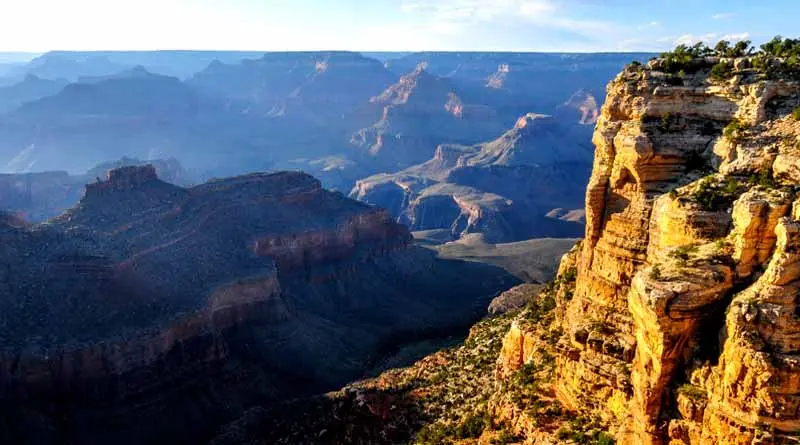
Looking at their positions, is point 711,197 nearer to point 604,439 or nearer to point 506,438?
point 604,439

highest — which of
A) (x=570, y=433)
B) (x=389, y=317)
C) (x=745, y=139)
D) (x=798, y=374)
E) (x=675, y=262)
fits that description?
(x=745, y=139)

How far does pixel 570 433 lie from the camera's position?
26172 mm

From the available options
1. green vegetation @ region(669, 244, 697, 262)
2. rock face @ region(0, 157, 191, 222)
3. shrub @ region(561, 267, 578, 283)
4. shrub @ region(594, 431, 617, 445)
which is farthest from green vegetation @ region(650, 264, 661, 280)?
rock face @ region(0, 157, 191, 222)

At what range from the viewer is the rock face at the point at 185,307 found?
62031 millimetres

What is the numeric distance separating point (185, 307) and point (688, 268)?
58.3 m

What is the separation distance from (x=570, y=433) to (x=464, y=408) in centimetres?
1341

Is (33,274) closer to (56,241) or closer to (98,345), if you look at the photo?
(56,241)

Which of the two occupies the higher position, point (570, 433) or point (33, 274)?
point (570, 433)

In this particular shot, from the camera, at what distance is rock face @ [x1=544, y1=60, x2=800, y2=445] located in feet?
65.0

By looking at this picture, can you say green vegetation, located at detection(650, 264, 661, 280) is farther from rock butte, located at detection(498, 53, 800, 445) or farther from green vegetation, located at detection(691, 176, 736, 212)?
→ green vegetation, located at detection(691, 176, 736, 212)

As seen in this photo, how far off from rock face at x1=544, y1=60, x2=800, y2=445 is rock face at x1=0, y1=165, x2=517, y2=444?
44033 millimetres

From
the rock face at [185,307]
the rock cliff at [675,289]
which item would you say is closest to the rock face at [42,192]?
the rock face at [185,307]

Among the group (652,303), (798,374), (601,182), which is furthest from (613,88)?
(798,374)

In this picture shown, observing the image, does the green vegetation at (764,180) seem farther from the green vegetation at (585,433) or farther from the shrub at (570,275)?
the shrub at (570,275)
